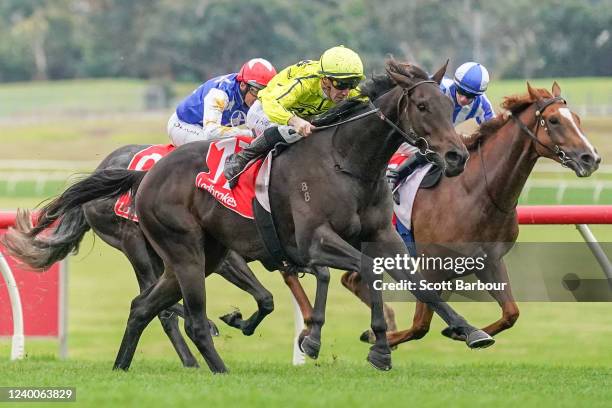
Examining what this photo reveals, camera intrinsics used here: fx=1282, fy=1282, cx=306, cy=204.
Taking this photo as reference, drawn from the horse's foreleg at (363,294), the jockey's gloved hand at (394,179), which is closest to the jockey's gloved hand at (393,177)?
the jockey's gloved hand at (394,179)

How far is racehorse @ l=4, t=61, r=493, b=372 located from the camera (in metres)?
5.82

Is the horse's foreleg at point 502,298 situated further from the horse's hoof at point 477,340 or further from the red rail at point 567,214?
the horse's hoof at point 477,340

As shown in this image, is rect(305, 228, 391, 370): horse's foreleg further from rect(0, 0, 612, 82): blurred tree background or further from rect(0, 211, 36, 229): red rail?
rect(0, 0, 612, 82): blurred tree background

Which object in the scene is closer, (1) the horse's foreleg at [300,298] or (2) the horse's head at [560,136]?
(2) the horse's head at [560,136]

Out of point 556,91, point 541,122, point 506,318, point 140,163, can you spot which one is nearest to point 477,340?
point 506,318

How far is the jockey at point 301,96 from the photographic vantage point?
6.03m

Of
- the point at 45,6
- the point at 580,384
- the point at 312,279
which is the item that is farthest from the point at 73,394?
the point at 45,6

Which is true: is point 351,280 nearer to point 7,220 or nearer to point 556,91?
point 556,91

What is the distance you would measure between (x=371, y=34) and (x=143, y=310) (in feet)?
162

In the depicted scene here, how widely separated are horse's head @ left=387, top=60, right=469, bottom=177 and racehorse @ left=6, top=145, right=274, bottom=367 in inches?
60.8

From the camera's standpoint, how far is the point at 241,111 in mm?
7523

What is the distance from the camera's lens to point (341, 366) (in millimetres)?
6938

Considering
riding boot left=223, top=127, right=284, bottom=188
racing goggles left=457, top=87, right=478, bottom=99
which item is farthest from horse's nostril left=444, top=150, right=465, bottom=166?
racing goggles left=457, top=87, right=478, bottom=99

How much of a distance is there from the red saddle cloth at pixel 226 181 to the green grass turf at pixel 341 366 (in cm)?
84
